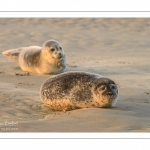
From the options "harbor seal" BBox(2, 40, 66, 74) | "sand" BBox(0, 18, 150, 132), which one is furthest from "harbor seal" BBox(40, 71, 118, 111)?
"harbor seal" BBox(2, 40, 66, 74)

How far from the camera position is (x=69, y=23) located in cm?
1886

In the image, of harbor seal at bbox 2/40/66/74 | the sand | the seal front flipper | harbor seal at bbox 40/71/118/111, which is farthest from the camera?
the seal front flipper

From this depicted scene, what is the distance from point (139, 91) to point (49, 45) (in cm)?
257

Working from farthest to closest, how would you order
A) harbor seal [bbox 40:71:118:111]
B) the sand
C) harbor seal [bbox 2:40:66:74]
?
harbor seal [bbox 2:40:66:74] → harbor seal [bbox 40:71:118:111] → the sand

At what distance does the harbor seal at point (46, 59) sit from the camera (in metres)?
10.4

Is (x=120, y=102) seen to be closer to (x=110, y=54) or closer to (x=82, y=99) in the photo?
(x=82, y=99)

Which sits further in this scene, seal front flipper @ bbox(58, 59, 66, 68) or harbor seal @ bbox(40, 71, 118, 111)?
seal front flipper @ bbox(58, 59, 66, 68)

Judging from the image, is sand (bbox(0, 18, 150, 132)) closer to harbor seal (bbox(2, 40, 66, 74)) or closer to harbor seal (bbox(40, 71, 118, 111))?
harbor seal (bbox(40, 71, 118, 111))

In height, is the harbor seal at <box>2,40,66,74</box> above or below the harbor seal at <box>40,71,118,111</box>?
above

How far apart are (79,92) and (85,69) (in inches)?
152

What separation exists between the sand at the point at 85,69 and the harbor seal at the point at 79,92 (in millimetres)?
145

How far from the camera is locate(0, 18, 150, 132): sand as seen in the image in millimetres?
6355

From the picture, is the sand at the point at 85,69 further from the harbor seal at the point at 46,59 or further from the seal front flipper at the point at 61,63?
the seal front flipper at the point at 61,63

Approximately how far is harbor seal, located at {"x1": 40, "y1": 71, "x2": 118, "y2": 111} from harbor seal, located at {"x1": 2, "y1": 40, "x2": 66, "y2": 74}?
2.95 meters
